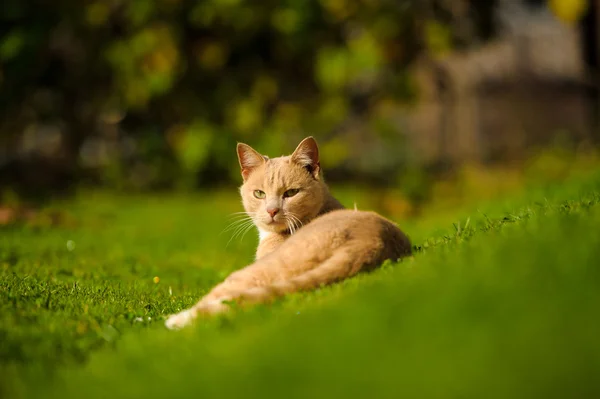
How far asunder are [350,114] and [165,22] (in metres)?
4.56

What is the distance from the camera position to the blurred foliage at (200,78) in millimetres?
12453

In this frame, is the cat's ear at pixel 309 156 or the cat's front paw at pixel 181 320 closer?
the cat's front paw at pixel 181 320

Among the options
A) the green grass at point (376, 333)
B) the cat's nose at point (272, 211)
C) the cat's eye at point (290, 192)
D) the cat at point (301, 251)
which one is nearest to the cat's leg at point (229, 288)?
the cat at point (301, 251)

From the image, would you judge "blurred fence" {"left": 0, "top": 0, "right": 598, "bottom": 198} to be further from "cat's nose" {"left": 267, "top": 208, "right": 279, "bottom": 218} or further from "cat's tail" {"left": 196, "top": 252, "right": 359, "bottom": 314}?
"cat's tail" {"left": 196, "top": 252, "right": 359, "bottom": 314}

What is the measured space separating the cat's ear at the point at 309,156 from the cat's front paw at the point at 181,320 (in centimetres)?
145

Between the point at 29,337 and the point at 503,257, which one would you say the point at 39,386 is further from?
the point at 503,257

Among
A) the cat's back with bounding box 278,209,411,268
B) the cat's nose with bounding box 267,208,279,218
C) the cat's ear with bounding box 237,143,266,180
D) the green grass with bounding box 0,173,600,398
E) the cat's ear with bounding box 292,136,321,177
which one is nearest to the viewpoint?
the green grass with bounding box 0,173,600,398

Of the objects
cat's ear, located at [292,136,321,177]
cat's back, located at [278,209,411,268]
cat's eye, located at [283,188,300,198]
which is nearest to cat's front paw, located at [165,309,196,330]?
cat's back, located at [278,209,411,268]

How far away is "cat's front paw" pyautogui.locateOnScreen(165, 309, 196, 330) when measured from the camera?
11.8 ft

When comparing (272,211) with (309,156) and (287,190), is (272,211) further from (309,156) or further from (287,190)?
(309,156)

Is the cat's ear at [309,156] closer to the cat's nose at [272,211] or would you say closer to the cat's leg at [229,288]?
the cat's nose at [272,211]

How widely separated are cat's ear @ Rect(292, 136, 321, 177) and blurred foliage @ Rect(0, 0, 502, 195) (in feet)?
23.8

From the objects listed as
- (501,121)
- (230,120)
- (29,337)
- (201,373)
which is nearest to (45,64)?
(230,120)

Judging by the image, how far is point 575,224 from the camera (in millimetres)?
3600
